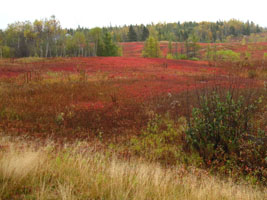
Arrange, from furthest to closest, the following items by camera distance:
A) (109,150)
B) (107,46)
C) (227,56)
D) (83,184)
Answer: (107,46) → (227,56) → (109,150) → (83,184)

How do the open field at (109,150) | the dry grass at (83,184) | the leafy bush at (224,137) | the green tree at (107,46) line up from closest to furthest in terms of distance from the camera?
the dry grass at (83,184) → the open field at (109,150) → the leafy bush at (224,137) → the green tree at (107,46)

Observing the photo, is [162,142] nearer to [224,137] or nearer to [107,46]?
[224,137]

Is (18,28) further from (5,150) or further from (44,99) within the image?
(5,150)

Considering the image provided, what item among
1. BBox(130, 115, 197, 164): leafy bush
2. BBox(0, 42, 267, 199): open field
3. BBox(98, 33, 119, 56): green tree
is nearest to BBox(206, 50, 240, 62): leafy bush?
BBox(98, 33, 119, 56): green tree

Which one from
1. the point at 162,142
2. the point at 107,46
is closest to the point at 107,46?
the point at 107,46

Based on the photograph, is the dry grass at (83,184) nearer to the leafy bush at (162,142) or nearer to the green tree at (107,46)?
the leafy bush at (162,142)

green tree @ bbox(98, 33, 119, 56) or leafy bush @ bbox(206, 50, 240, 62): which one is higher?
green tree @ bbox(98, 33, 119, 56)

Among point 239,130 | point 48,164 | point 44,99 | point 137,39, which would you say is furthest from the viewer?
point 137,39

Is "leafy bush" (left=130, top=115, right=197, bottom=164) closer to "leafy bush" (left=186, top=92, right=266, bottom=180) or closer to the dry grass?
"leafy bush" (left=186, top=92, right=266, bottom=180)

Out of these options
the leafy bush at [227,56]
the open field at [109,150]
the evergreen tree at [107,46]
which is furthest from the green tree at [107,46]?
the open field at [109,150]

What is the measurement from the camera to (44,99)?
10391mm

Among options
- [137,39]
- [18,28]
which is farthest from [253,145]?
[137,39]

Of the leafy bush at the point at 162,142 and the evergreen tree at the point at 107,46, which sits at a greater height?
the evergreen tree at the point at 107,46

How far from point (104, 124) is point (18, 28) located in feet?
247
